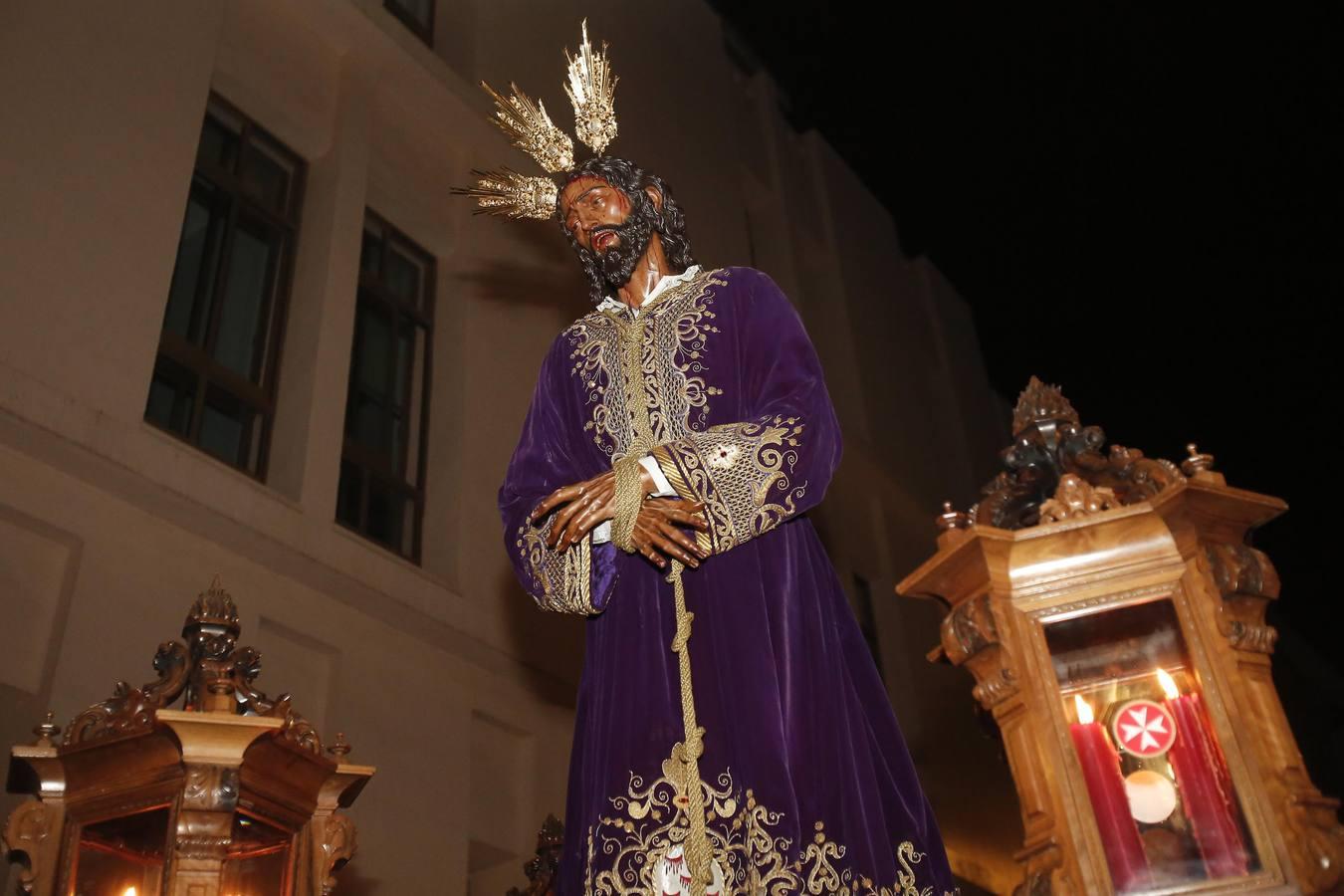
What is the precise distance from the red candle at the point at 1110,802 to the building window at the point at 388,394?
3.36 m

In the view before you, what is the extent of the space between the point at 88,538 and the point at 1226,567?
3756 mm

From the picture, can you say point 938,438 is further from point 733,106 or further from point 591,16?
point 591,16

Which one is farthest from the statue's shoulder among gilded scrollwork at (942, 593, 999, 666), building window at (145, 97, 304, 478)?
→ building window at (145, 97, 304, 478)

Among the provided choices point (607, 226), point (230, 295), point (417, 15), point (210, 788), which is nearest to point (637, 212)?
point (607, 226)

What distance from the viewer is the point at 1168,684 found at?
4215 millimetres

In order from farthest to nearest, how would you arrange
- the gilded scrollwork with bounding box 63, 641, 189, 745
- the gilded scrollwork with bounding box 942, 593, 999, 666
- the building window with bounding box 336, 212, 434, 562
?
1. the building window with bounding box 336, 212, 434, 562
2. the gilded scrollwork with bounding box 942, 593, 999, 666
3. the gilded scrollwork with bounding box 63, 641, 189, 745

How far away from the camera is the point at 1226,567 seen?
4262mm

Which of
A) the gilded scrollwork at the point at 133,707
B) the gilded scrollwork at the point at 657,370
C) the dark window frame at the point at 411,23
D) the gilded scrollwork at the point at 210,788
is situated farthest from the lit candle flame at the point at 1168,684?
the dark window frame at the point at 411,23

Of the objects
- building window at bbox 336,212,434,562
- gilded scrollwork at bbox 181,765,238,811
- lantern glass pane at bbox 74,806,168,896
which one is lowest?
lantern glass pane at bbox 74,806,168,896

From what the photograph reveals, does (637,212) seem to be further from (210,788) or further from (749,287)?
(210,788)

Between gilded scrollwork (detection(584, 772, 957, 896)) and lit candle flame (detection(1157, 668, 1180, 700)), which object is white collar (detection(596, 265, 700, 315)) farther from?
lit candle flame (detection(1157, 668, 1180, 700))

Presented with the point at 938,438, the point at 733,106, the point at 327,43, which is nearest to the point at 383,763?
the point at 327,43

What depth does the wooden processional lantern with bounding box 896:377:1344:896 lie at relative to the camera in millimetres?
3918

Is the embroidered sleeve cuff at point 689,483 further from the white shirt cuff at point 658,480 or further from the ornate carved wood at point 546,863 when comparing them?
the ornate carved wood at point 546,863
